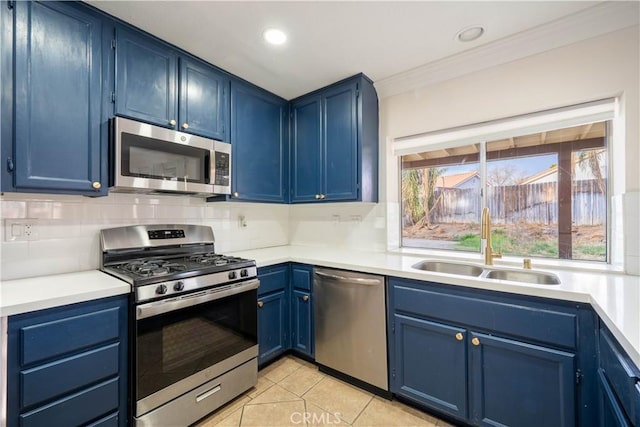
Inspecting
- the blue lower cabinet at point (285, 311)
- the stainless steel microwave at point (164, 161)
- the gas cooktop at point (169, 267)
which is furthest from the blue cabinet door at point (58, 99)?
the blue lower cabinet at point (285, 311)

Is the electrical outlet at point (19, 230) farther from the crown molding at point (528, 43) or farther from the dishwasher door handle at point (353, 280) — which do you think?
the crown molding at point (528, 43)

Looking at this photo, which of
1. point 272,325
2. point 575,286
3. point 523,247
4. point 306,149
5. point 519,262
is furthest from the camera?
point 306,149

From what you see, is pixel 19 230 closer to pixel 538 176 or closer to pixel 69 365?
pixel 69 365

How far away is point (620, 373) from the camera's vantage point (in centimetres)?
99

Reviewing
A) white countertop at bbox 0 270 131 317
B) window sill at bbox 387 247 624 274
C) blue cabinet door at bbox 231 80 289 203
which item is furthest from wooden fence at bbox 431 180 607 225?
white countertop at bbox 0 270 131 317

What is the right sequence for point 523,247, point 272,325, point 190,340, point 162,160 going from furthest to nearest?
point 272,325 → point 523,247 → point 162,160 → point 190,340

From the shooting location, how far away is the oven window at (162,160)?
1.71m

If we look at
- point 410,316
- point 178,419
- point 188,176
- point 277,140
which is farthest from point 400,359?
point 277,140

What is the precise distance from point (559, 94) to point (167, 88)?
259 centimetres

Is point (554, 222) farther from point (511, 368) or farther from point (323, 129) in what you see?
point (323, 129)

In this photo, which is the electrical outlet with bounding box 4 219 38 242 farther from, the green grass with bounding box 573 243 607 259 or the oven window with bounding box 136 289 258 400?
the green grass with bounding box 573 243 607 259

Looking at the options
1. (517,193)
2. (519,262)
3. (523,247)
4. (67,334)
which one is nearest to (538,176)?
(517,193)

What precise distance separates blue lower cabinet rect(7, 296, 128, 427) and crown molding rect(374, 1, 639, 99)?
100 inches

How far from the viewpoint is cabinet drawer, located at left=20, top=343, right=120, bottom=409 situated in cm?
117
